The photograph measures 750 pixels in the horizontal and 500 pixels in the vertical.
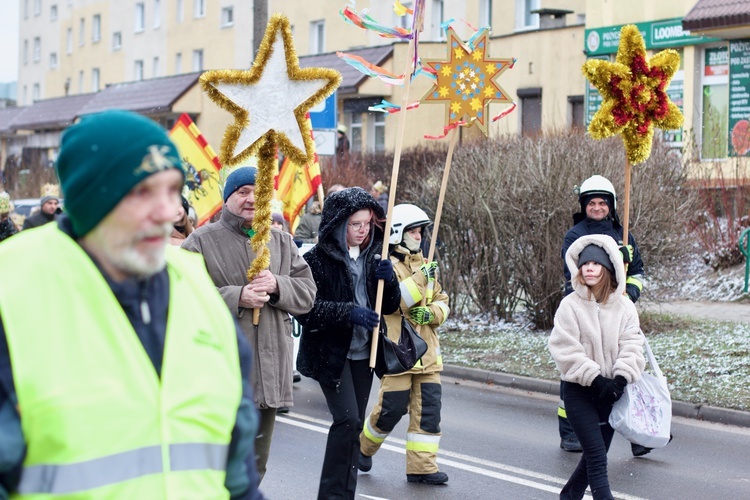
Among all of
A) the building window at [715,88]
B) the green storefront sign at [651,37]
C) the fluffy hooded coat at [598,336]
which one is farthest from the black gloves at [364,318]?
the green storefront sign at [651,37]

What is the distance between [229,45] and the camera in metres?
46.8

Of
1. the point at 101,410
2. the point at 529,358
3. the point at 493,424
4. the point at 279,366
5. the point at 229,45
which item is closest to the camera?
the point at 101,410

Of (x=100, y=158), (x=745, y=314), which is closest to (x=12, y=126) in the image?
(x=745, y=314)

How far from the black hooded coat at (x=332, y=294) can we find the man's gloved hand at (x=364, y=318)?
0.03 metres

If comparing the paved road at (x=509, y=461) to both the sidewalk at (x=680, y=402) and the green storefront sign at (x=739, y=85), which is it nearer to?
the sidewalk at (x=680, y=402)

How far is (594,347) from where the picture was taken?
21.2ft

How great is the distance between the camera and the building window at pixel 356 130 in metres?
38.8

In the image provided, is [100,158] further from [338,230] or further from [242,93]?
[338,230]

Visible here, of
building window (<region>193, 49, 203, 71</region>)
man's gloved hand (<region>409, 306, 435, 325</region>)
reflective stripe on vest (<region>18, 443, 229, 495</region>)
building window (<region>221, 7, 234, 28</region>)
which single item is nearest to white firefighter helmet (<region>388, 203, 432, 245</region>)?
man's gloved hand (<region>409, 306, 435, 325</region>)

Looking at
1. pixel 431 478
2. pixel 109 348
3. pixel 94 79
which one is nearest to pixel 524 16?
pixel 431 478

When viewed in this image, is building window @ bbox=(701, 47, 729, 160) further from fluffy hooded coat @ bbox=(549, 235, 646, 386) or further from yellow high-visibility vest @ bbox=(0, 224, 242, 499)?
yellow high-visibility vest @ bbox=(0, 224, 242, 499)

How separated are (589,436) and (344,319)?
1.44 m

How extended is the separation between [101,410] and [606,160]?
1205 cm

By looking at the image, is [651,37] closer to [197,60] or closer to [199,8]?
[197,60]
